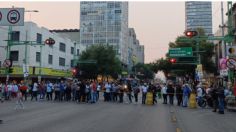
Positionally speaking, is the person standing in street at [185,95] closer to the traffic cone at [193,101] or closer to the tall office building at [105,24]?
the traffic cone at [193,101]

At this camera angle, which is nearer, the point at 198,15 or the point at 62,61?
the point at 62,61

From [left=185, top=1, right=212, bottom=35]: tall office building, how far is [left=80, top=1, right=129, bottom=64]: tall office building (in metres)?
44.4

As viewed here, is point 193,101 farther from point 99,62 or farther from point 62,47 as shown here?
point 99,62

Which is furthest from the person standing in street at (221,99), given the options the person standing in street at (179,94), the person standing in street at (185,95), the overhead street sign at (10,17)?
the overhead street sign at (10,17)

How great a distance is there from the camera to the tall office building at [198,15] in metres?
115

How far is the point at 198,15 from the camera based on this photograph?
413 feet

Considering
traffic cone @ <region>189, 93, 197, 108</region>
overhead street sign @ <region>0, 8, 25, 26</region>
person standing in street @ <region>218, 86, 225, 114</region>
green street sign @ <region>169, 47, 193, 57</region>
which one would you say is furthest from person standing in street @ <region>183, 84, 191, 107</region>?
green street sign @ <region>169, 47, 193, 57</region>

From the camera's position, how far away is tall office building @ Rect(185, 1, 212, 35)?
115m

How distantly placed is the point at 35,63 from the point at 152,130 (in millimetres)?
47069

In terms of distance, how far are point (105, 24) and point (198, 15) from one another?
2278 inches

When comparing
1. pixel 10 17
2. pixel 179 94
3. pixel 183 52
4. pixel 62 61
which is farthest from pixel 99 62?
pixel 10 17

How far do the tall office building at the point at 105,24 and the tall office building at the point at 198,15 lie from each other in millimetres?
44408

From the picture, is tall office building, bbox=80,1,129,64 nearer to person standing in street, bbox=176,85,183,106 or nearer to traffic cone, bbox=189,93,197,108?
person standing in street, bbox=176,85,183,106

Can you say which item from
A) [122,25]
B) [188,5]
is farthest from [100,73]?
[122,25]
